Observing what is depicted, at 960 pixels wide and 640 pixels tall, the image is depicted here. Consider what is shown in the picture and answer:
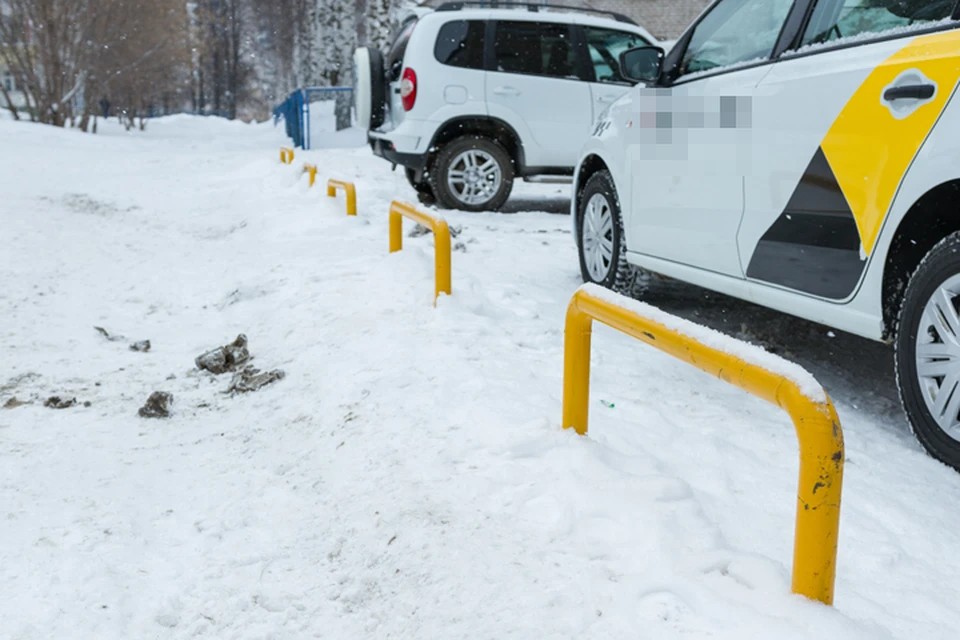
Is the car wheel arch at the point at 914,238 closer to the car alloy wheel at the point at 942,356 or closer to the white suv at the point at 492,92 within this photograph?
the car alloy wheel at the point at 942,356

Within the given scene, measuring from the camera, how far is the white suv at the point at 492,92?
888 centimetres

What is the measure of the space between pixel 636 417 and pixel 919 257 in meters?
1.14

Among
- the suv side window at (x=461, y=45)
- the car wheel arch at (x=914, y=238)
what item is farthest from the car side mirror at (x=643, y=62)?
the suv side window at (x=461, y=45)

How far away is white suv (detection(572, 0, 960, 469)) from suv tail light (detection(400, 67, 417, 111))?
15.3 ft

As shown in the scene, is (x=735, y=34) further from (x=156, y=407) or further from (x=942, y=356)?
(x=156, y=407)

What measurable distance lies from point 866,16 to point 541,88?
20.3ft

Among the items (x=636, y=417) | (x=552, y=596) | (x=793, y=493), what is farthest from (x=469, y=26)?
(x=552, y=596)

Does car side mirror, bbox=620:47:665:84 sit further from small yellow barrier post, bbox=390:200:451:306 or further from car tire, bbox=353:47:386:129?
car tire, bbox=353:47:386:129

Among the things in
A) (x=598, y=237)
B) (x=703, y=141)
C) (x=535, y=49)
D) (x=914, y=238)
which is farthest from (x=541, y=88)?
(x=914, y=238)

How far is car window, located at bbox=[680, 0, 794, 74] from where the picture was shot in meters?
3.63

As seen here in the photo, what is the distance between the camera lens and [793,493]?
281 cm

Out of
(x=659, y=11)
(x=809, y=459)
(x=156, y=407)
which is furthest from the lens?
(x=659, y=11)

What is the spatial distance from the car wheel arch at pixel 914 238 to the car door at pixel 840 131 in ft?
0.26

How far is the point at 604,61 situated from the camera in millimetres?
9359
